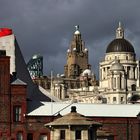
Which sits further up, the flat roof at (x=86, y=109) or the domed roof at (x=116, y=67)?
the domed roof at (x=116, y=67)

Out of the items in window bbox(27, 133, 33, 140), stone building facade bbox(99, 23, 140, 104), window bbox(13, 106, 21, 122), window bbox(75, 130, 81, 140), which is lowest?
window bbox(27, 133, 33, 140)

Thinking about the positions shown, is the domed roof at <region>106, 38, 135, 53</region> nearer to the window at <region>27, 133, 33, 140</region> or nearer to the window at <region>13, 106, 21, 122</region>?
the window at <region>27, 133, 33, 140</region>

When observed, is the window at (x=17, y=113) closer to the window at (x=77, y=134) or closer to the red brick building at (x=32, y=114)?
the red brick building at (x=32, y=114)

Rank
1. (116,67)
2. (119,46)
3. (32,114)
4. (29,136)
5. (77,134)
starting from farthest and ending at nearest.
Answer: (119,46) < (116,67) < (32,114) < (29,136) < (77,134)

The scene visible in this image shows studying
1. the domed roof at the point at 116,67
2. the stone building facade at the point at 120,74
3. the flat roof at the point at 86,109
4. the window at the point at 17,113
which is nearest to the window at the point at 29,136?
the window at the point at 17,113

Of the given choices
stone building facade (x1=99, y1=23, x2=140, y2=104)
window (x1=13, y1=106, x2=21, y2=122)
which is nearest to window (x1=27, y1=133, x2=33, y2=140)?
window (x1=13, y1=106, x2=21, y2=122)

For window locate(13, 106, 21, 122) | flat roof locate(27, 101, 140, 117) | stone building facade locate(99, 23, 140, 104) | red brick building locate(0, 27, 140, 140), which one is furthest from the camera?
stone building facade locate(99, 23, 140, 104)

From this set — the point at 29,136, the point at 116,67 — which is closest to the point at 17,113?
the point at 29,136

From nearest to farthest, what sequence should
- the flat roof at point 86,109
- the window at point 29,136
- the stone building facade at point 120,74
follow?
the window at point 29,136, the flat roof at point 86,109, the stone building facade at point 120,74

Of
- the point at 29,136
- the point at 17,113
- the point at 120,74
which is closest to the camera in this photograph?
the point at 17,113

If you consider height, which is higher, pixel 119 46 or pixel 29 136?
pixel 119 46

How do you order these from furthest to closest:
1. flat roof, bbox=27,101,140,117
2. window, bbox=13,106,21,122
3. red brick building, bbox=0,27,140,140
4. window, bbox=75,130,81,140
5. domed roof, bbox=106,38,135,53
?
domed roof, bbox=106,38,135,53, flat roof, bbox=27,101,140,117, window, bbox=13,106,21,122, red brick building, bbox=0,27,140,140, window, bbox=75,130,81,140

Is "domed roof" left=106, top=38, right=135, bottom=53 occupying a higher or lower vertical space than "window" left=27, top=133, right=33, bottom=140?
higher

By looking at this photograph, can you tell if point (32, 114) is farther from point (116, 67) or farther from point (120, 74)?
point (116, 67)
